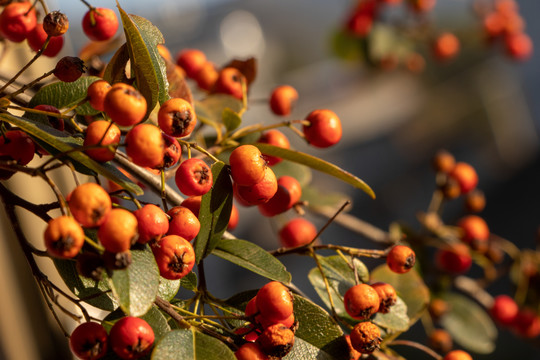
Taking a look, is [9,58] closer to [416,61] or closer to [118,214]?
[118,214]

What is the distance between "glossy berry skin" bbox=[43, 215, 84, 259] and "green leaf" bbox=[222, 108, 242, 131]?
0.31 meters

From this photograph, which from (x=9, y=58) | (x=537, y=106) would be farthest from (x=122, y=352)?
(x=537, y=106)

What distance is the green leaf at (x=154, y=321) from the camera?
499mm

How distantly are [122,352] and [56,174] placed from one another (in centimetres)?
56

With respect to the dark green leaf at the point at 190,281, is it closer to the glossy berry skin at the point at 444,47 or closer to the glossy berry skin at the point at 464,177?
the glossy berry skin at the point at 464,177

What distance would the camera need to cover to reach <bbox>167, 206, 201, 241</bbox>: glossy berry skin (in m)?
0.50

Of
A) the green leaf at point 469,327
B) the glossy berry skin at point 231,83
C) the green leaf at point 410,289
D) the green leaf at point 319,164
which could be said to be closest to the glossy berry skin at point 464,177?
the green leaf at point 469,327

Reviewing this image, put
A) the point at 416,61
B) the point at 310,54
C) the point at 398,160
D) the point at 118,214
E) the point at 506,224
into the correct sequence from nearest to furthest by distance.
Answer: the point at 118,214 < the point at 416,61 < the point at 506,224 < the point at 398,160 < the point at 310,54

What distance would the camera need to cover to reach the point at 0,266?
3.19ft

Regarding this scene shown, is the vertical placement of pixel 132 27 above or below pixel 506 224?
above

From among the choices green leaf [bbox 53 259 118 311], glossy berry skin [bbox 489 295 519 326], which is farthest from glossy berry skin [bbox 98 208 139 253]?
glossy berry skin [bbox 489 295 519 326]

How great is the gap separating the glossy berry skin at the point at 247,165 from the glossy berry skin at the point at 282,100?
1.22 feet

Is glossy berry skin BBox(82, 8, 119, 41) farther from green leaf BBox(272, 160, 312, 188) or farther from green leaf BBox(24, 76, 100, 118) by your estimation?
green leaf BBox(272, 160, 312, 188)

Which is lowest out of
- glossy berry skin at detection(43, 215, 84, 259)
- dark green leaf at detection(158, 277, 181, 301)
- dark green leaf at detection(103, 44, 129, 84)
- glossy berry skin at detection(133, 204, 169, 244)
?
dark green leaf at detection(158, 277, 181, 301)
